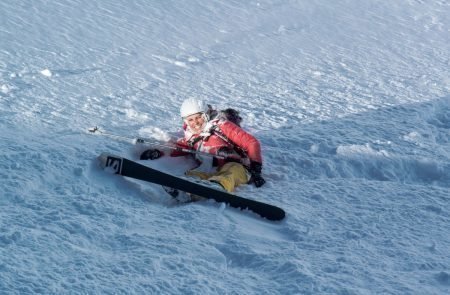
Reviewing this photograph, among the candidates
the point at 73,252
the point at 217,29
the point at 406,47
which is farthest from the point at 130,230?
the point at 406,47

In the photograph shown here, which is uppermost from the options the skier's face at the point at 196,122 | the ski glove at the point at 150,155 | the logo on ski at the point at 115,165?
the skier's face at the point at 196,122

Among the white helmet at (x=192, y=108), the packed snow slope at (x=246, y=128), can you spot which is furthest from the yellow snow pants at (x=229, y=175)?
the white helmet at (x=192, y=108)

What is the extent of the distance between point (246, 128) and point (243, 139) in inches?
45.6

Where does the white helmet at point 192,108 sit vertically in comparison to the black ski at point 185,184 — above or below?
above

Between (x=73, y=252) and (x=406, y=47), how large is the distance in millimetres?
8420

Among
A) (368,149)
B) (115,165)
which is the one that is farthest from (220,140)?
(368,149)

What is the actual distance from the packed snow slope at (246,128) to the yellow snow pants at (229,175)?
12 centimetres

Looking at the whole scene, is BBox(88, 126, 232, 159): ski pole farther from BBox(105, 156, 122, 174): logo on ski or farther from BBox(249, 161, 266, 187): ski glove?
BBox(105, 156, 122, 174): logo on ski

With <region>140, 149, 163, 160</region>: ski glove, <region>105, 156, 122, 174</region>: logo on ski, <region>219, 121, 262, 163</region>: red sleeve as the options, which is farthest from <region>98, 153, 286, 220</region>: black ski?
<region>140, 149, 163, 160</region>: ski glove

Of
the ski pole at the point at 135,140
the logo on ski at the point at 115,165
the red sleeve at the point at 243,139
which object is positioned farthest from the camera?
the ski pole at the point at 135,140

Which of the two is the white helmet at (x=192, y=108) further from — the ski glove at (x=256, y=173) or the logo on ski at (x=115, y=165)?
the logo on ski at (x=115, y=165)

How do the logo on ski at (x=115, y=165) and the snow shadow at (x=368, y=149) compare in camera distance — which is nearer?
the logo on ski at (x=115, y=165)

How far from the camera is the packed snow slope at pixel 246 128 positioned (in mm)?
4051

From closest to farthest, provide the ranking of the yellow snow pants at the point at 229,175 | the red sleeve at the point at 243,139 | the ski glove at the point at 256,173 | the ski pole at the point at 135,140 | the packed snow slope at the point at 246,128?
the packed snow slope at the point at 246,128 < the yellow snow pants at the point at 229,175 < the ski glove at the point at 256,173 < the red sleeve at the point at 243,139 < the ski pole at the point at 135,140
